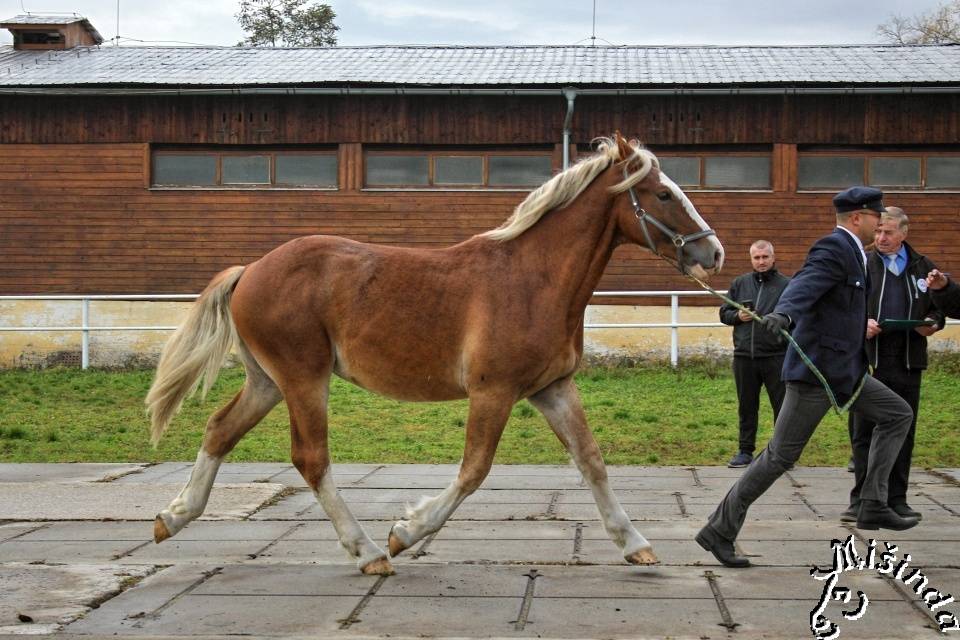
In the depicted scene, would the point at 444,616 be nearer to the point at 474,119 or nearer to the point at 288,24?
the point at 474,119

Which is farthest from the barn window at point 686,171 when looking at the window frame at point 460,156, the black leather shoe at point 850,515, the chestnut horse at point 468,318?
the chestnut horse at point 468,318

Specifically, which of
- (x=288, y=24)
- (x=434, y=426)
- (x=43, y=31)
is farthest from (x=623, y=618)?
(x=288, y=24)

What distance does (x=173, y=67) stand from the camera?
2352cm

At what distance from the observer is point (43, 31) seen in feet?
86.2

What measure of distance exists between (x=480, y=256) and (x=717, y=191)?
50.7 ft

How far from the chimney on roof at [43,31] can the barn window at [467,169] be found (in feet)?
30.8

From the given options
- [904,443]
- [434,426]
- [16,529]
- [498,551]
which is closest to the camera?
[498,551]

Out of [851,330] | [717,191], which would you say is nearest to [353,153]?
[717,191]

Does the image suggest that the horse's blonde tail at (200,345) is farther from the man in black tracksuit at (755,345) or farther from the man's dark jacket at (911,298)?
the man in black tracksuit at (755,345)

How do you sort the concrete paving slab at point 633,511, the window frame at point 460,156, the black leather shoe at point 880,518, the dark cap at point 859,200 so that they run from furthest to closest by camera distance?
the window frame at point 460,156 → the concrete paving slab at point 633,511 → the black leather shoe at point 880,518 → the dark cap at point 859,200

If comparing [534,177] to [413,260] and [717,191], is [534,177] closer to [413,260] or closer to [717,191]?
[717,191]

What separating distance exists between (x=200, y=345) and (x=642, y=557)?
273 centimetres

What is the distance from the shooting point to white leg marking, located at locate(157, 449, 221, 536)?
6508mm

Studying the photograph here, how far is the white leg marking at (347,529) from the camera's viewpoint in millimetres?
6023
